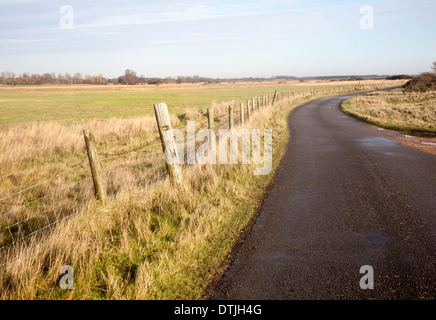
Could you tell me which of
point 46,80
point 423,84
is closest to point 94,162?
point 423,84

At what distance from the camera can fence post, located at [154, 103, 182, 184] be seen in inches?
249

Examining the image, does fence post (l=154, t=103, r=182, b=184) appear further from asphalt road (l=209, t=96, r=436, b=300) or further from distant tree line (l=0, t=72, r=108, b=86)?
distant tree line (l=0, t=72, r=108, b=86)

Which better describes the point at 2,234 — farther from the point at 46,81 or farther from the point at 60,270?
Result: the point at 46,81

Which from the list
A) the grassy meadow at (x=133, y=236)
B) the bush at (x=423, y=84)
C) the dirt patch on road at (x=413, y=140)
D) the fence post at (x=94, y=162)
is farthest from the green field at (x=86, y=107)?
the bush at (x=423, y=84)

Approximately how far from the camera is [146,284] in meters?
3.45

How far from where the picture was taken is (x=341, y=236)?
476 centimetres

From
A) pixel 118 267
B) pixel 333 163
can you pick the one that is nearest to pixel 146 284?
pixel 118 267

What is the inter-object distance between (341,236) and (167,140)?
3766 millimetres

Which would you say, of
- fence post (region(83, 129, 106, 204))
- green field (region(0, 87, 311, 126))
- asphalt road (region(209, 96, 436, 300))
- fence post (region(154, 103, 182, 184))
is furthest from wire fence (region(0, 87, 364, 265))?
green field (region(0, 87, 311, 126))

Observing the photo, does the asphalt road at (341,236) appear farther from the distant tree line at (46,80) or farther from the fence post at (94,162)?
the distant tree line at (46,80)

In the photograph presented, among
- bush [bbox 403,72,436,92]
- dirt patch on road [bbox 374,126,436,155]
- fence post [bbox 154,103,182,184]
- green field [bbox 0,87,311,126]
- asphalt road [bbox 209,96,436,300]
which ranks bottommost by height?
asphalt road [bbox 209,96,436,300]

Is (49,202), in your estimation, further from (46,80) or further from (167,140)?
(46,80)

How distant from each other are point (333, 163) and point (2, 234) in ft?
27.6

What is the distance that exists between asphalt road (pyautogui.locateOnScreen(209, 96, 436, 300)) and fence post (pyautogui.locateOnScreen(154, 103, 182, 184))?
6.61ft
